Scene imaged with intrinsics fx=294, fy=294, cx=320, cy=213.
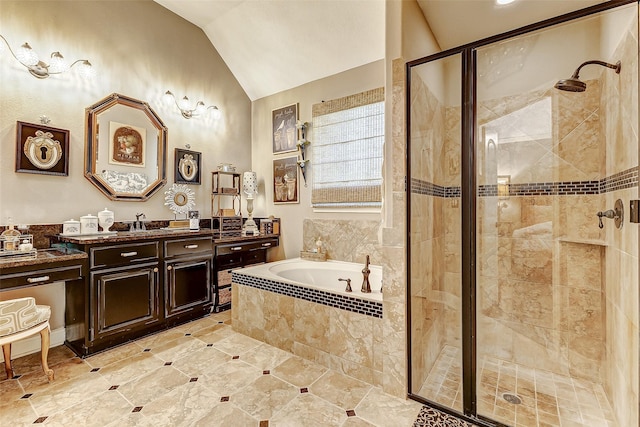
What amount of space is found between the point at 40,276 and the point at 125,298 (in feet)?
2.02

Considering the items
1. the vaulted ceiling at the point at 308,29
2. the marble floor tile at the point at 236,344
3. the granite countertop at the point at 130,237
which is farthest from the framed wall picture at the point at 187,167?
the marble floor tile at the point at 236,344

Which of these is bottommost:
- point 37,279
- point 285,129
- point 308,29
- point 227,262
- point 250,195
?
point 227,262

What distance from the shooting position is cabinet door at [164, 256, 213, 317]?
109 inches

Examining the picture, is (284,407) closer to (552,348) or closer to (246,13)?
(552,348)

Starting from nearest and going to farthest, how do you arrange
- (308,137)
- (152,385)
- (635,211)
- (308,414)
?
(635,211), (308,414), (152,385), (308,137)

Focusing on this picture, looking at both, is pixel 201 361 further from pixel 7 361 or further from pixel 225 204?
pixel 225 204

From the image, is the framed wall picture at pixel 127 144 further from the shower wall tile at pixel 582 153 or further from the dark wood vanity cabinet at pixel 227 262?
the shower wall tile at pixel 582 153

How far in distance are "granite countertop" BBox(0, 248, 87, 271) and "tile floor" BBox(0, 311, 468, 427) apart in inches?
31.5

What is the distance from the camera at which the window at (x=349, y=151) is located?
3150 millimetres

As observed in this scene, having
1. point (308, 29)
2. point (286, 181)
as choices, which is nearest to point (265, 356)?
point (286, 181)

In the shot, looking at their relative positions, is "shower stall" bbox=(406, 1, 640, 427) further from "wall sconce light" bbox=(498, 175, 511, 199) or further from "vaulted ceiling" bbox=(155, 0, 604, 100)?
"vaulted ceiling" bbox=(155, 0, 604, 100)

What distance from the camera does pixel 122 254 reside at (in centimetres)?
243

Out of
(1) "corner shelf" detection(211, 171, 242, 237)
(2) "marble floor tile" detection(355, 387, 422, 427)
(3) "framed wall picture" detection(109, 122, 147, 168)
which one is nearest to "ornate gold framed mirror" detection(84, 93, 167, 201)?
(3) "framed wall picture" detection(109, 122, 147, 168)

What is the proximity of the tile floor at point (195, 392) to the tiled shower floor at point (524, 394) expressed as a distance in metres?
0.23
